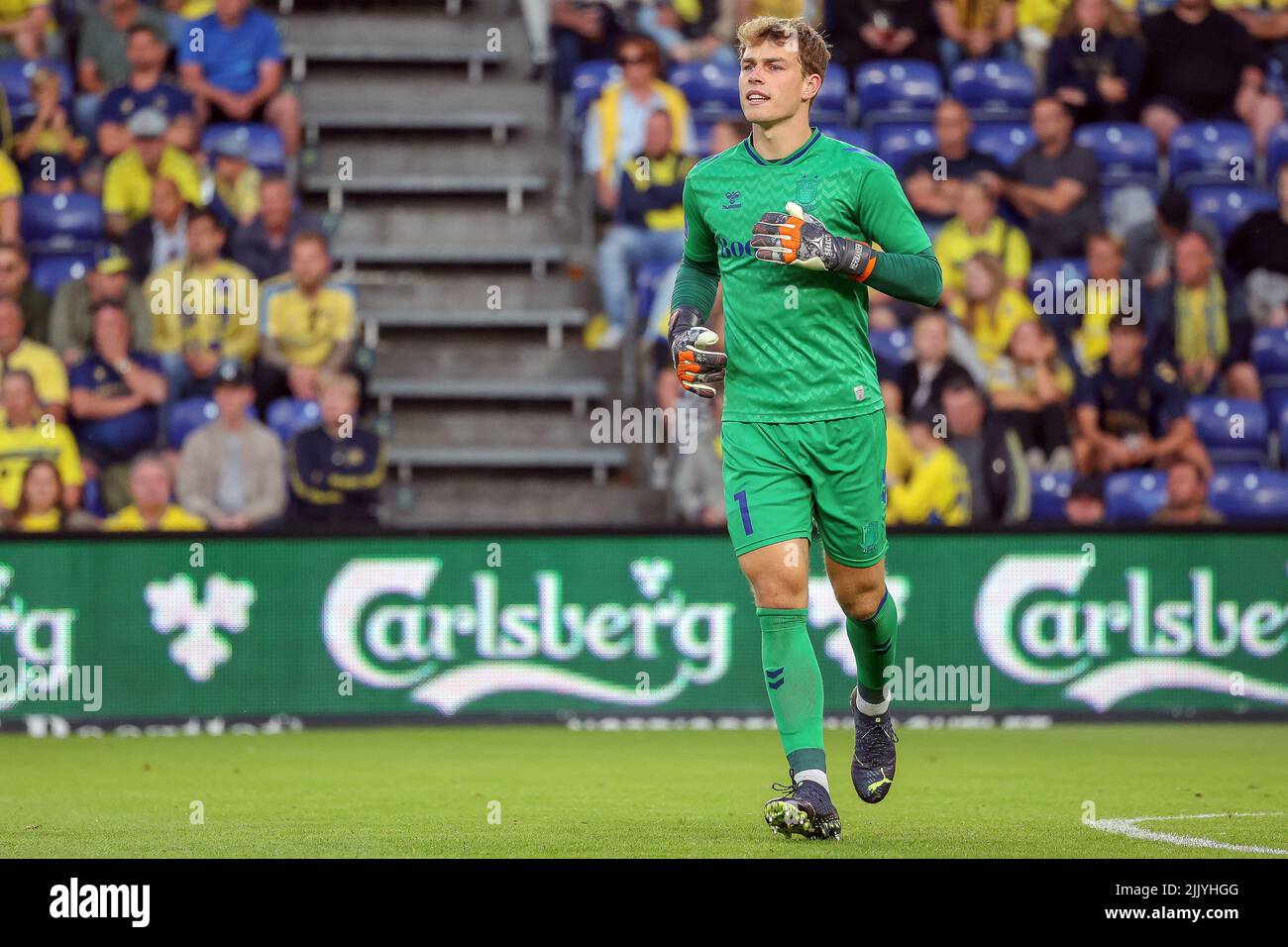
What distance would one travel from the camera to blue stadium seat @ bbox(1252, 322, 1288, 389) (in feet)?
48.9

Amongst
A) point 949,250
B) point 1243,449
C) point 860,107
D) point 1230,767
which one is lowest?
point 1230,767

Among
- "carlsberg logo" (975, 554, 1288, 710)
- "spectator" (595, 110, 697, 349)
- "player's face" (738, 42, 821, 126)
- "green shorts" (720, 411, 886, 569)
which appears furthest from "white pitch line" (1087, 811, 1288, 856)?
"spectator" (595, 110, 697, 349)

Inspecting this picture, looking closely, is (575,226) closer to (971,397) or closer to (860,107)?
(860,107)

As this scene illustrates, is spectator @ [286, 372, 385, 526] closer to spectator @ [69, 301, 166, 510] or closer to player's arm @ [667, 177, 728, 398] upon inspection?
spectator @ [69, 301, 166, 510]

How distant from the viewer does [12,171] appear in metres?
14.9

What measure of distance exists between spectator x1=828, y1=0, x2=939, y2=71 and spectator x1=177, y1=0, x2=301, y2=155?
4.10 meters

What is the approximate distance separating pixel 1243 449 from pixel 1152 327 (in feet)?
3.35

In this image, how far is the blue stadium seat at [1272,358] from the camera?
48.9 ft

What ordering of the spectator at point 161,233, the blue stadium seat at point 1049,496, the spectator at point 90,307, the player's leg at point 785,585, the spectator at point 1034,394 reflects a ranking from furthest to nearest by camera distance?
the spectator at point 161,233 < the spectator at point 90,307 < the spectator at point 1034,394 < the blue stadium seat at point 1049,496 < the player's leg at point 785,585

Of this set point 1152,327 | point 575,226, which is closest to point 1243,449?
point 1152,327

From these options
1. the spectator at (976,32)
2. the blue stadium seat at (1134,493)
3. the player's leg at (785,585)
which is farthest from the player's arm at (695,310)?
the spectator at (976,32)

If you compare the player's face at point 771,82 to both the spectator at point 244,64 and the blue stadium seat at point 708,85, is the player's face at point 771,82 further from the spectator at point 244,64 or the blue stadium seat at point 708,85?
the spectator at point 244,64

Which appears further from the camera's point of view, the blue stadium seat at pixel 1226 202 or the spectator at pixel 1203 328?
the blue stadium seat at pixel 1226 202

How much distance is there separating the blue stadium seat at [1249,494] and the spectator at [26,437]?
7206 mm
